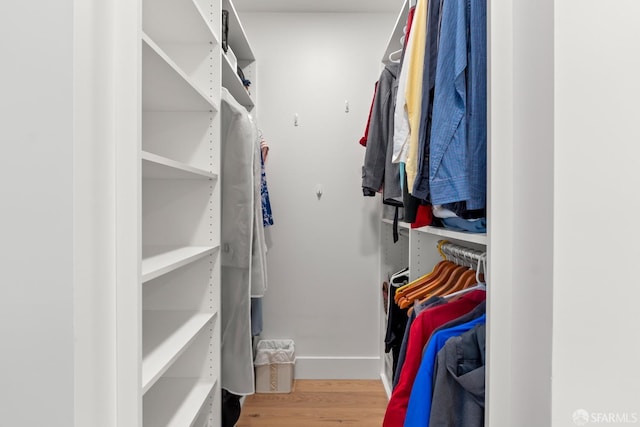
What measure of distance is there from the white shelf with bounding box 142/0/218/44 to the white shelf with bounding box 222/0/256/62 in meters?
0.37

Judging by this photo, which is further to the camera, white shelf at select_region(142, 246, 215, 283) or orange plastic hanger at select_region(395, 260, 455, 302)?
orange plastic hanger at select_region(395, 260, 455, 302)

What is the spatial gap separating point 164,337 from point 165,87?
2.73 ft

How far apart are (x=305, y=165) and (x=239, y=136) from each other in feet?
3.21

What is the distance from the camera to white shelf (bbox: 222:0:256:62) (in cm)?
173

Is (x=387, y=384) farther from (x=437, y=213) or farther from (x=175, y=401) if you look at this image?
(x=437, y=213)

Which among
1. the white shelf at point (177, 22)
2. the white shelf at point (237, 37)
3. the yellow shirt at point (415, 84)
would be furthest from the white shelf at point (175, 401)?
the white shelf at point (237, 37)

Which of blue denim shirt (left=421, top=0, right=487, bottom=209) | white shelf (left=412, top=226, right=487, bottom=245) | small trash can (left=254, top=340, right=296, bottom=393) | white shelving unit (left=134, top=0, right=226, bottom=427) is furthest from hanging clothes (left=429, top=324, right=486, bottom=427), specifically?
small trash can (left=254, top=340, right=296, bottom=393)

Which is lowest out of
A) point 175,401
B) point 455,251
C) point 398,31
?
point 175,401
